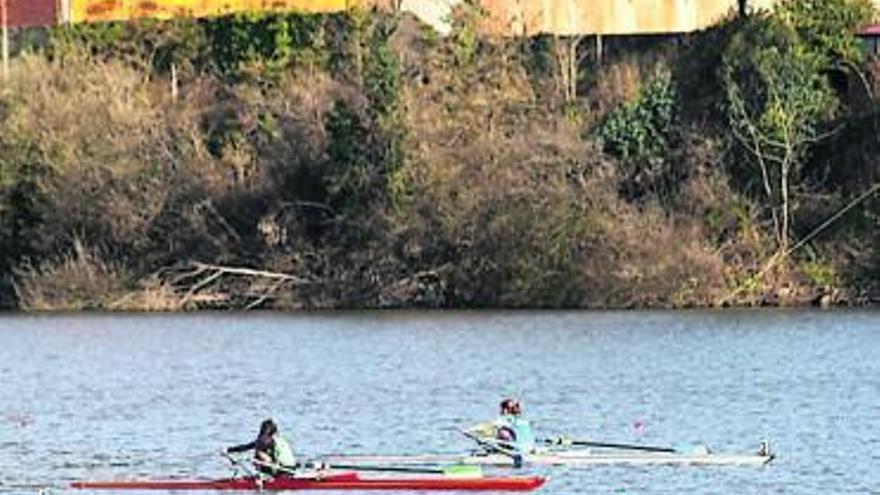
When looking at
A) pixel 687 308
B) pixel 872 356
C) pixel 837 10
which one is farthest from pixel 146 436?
pixel 837 10

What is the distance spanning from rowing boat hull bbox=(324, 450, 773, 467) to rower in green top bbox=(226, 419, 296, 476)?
9.19 feet

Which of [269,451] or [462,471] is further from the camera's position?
[462,471]

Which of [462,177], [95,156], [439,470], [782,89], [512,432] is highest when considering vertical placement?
[782,89]

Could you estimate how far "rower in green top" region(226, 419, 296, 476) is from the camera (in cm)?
3869

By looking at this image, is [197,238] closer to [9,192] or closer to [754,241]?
[9,192]

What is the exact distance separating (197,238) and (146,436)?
31.4 m

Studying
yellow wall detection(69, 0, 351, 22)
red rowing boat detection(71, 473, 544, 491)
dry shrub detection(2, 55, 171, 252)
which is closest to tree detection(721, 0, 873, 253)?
yellow wall detection(69, 0, 351, 22)

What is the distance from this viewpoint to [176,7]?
89.1 metres

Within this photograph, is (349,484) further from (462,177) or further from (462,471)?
(462,177)

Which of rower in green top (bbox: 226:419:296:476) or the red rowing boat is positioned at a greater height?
rower in green top (bbox: 226:419:296:476)

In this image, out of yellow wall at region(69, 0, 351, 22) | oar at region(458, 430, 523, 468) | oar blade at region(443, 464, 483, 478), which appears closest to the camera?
oar blade at region(443, 464, 483, 478)

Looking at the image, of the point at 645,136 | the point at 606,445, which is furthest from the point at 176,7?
the point at 606,445

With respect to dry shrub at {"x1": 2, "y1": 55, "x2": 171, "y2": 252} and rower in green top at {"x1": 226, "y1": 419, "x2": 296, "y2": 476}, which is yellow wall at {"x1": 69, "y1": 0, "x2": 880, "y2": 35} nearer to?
dry shrub at {"x1": 2, "y1": 55, "x2": 171, "y2": 252}

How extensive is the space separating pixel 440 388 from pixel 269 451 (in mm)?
15982
